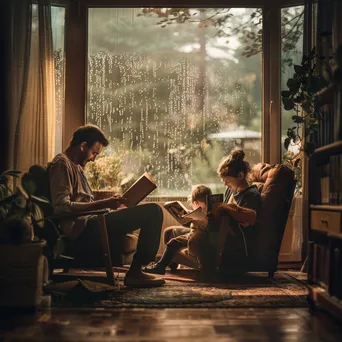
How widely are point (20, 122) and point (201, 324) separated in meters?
2.71

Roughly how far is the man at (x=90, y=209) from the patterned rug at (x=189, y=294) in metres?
0.19

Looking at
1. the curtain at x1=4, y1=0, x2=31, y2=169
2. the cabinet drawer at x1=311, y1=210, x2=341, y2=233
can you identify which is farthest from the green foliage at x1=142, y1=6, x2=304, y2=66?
the cabinet drawer at x1=311, y1=210, x2=341, y2=233

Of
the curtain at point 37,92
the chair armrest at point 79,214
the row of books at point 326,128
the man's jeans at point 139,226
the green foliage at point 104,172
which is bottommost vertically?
the man's jeans at point 139,226

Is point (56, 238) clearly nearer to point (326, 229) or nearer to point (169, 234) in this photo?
point (169, 234)

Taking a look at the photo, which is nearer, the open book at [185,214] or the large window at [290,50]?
the open book at [185,214]

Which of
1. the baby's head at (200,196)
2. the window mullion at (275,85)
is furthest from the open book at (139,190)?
the window mullion at (275,85)

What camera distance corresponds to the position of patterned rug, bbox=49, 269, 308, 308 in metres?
3.21

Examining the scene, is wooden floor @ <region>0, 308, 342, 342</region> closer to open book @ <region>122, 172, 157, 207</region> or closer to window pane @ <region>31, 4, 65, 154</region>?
open book @ <region>122, 172, 157, 207</region>

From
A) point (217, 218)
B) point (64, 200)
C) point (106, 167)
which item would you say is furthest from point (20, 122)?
point (217, 218)

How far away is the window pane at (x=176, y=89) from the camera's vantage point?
5398 millimetres

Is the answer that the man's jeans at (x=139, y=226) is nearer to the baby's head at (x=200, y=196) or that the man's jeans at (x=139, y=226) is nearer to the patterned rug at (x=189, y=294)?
the patterned rug at (x=189, y=294)

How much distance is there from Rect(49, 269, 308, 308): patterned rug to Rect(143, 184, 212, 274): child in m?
0.19

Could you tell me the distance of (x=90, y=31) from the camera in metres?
5.35

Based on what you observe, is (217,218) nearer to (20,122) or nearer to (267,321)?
(267,321)
